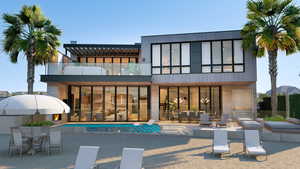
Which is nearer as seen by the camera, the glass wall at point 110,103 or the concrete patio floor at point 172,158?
the concrete patio floor at point 172,158

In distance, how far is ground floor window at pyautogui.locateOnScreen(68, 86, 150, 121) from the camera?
765 inches

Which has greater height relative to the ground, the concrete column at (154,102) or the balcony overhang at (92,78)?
the balcony overhang at (92,78)

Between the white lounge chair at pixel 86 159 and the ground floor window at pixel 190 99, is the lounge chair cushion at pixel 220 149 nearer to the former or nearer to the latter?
the white lounge chair at pixel 86 159

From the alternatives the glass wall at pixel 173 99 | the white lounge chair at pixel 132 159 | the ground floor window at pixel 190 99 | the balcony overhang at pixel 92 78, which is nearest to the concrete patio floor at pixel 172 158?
the white lounge chair at pixel 132 159

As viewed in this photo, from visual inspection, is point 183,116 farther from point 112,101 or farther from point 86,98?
point 86,98

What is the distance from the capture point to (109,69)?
17.5m

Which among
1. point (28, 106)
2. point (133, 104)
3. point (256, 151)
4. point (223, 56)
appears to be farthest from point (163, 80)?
point (28, 106)

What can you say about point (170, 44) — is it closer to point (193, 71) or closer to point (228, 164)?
point (193, 71)

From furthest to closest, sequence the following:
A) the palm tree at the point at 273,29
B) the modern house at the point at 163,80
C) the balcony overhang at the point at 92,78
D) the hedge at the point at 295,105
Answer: the modern house at the point at 163,80, the balcony overhang at the point at 92,78, the hedge at the point at 295,105, the palm tree at the point at 273,29

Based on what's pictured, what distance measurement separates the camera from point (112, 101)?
1981cm

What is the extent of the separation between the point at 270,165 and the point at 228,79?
36.8 ft

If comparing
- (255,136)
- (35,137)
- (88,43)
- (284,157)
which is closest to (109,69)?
(88,43)

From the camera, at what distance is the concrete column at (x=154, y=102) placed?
1892 centimetres

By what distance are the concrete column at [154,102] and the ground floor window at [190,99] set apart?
0.48 m
